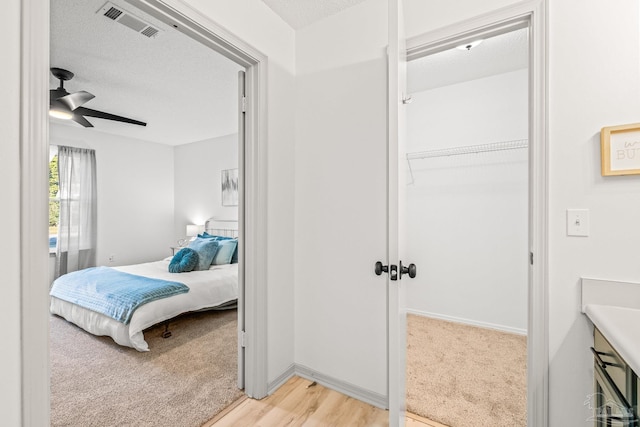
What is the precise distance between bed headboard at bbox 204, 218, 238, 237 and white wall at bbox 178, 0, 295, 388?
321 centimetres

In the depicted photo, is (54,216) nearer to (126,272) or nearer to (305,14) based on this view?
(126,272)

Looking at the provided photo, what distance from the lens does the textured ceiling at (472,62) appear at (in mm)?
2410

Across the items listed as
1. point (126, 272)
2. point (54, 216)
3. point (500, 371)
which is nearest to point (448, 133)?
point (500, 371)

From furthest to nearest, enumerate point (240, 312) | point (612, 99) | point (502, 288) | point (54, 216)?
point (54, 216), point (502, 288), point (240, 312), point (612, 99)

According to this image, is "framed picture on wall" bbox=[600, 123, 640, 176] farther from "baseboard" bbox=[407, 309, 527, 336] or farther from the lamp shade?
the lamp shade

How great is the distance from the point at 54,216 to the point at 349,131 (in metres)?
5.03

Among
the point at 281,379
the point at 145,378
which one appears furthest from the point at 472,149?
the point at 145,378

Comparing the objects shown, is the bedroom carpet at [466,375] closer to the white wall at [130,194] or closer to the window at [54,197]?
the white wall at [130,194]

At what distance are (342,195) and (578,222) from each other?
1207 mm

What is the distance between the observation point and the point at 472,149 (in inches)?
118

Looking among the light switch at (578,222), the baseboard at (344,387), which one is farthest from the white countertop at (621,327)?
the baseboard at (344,387)

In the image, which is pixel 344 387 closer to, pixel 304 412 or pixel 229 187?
pixel 304 412

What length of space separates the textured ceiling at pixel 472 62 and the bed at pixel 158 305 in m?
2.98

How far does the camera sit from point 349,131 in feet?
6.38
